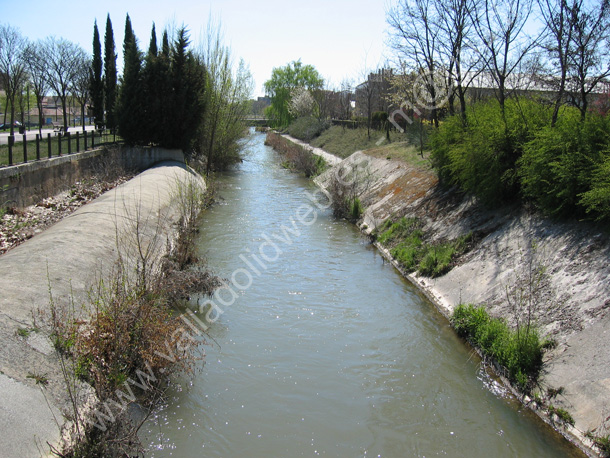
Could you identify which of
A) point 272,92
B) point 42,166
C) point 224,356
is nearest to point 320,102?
point 272,92

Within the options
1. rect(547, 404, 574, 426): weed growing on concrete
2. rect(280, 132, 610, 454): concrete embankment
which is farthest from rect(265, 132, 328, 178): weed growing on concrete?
rect(547, 404, 574, 426): weed growing on concrete

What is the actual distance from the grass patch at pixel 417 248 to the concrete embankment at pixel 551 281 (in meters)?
0.23

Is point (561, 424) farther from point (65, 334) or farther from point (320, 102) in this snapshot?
point (320, 102)

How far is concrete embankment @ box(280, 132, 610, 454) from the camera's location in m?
5.91

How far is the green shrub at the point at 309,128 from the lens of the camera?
151ft

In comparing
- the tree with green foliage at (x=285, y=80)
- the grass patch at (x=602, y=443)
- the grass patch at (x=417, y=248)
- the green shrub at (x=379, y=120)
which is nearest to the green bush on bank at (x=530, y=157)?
the grass patch at (x=417, y=248)

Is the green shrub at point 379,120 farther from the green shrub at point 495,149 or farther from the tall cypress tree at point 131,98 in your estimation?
the green shrub at point 495,149

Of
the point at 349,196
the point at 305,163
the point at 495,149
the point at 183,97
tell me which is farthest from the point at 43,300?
the point at 305,163

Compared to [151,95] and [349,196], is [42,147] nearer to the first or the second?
[151,95]

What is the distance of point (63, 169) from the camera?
16422 millimetres

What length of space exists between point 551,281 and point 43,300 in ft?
23.4

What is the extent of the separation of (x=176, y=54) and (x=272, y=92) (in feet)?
206

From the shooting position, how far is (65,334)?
5.66m

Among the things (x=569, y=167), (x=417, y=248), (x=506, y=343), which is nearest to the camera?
(x=506, y=343)
